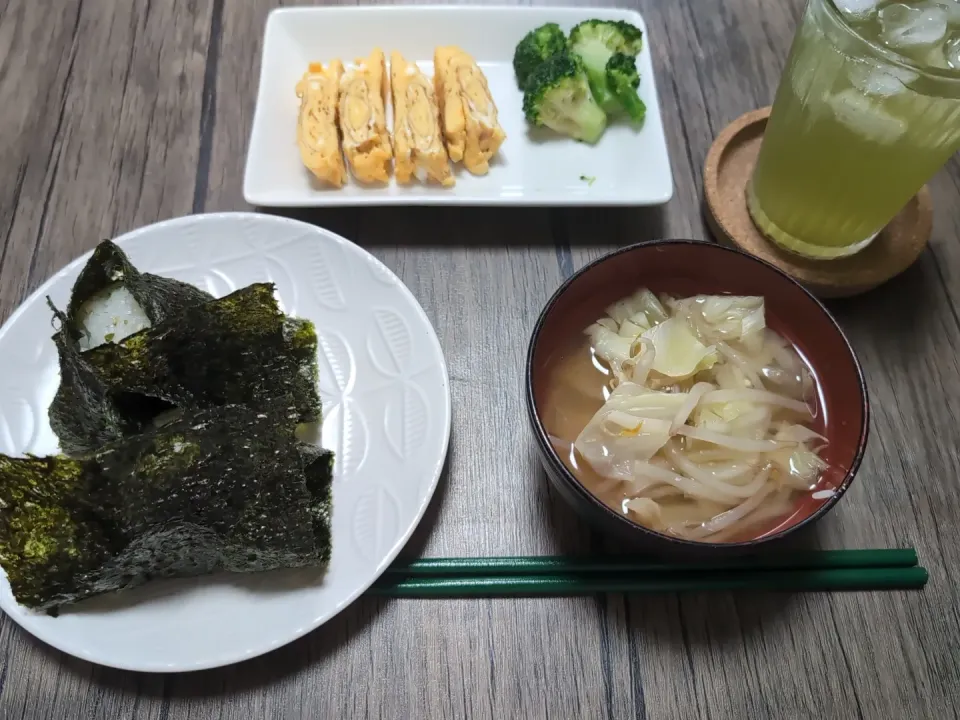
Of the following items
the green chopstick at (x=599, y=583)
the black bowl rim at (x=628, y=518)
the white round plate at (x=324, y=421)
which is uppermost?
the black bowl rim at (x=628, y=518)

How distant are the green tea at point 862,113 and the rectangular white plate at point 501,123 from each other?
0.22 m

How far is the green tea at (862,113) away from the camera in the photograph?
2.97 feet

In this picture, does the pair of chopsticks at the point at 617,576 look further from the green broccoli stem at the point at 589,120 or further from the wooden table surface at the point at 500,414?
the green broccoli stem at the point at 589,120

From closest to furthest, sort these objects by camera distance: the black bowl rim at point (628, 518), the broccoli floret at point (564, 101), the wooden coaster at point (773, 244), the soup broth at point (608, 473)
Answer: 1. the black bowl rim at point (628, 518)
2. the soup broth at point (608, 473)
3. the wooden coaster at point (773, 244)
4. the broccoli floret at point (564, 101)

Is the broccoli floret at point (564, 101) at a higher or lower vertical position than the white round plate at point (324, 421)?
higher

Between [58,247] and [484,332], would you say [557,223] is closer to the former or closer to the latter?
[484,332]

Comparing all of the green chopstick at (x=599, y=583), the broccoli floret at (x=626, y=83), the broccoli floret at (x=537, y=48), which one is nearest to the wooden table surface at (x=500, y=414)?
the green chopstick at (x=599, y=583)

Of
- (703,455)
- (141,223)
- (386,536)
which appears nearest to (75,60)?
(141,223)

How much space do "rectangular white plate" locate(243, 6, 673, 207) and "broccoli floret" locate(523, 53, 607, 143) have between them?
22mm

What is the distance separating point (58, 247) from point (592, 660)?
3.65 feet

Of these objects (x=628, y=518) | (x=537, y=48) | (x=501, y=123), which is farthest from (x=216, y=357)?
(x=537, y=48)

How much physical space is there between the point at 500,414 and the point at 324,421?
266mm

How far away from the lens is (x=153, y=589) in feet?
2.86

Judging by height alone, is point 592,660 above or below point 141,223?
below
